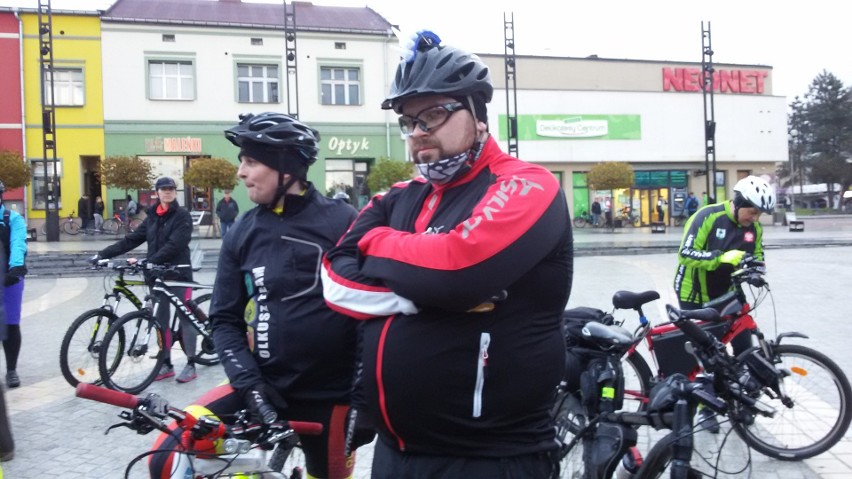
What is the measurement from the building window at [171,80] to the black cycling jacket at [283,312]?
33.4 meters

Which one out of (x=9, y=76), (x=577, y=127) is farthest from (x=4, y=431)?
(x=577, y=127)

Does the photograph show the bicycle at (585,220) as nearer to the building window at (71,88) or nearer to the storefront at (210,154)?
the storefront at (210,154)

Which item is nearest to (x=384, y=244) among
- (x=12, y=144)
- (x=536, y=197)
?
(x=536, y=197)

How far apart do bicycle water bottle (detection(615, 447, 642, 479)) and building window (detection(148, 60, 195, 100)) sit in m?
33.6

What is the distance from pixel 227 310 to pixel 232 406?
0.40 meters

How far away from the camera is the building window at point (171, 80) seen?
33.7 metres

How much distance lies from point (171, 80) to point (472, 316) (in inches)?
1380

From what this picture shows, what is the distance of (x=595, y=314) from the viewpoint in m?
4.43

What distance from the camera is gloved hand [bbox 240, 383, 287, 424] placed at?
8.05ft

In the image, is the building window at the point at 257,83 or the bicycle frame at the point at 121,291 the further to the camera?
the building window at the point at 257,83

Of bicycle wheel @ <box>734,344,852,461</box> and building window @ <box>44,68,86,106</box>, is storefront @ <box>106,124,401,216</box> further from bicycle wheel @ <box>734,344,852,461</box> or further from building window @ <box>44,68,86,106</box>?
bicycle wheel @ <box>734,344,852,461</box>

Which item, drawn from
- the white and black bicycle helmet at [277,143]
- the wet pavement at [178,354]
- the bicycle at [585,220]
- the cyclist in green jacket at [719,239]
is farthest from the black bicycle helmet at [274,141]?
the bicycle at [585,220]

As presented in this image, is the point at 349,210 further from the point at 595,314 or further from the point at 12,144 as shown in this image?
the point at 12,144

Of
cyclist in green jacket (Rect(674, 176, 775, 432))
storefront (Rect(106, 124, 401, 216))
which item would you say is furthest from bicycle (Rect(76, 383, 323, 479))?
storefront (Rect(106, 124, 401, 216))
